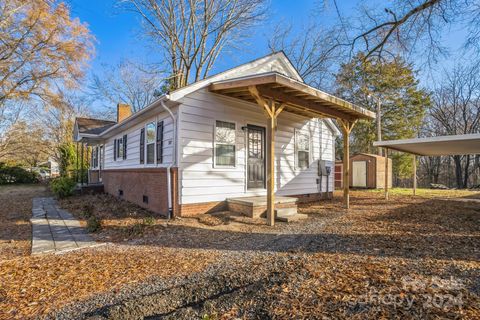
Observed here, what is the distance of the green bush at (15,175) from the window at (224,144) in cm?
2401

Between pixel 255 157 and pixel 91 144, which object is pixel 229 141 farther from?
pixel 91 144

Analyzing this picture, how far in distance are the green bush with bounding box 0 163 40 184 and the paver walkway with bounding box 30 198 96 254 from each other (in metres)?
19.1

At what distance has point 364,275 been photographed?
9.77ft

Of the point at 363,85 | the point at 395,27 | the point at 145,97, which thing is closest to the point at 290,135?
the point at 395,27

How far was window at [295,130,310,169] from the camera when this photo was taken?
977cm

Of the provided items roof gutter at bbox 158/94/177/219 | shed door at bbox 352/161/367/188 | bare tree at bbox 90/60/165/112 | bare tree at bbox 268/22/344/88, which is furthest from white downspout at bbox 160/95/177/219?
bare tree at bbox 90/60/165/112

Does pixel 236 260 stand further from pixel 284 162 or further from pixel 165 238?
pixel 284 162

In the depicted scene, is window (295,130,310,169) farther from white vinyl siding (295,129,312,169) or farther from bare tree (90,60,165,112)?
bare tree (90,60,165,112)

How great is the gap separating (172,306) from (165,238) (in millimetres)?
2772

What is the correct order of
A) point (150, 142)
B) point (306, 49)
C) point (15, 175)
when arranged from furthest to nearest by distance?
point (15, 175) → point (306, 49) → point (150, 142)

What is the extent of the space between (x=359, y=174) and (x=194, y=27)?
1484 centimetres

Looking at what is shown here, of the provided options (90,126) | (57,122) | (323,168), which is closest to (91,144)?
(90,126)

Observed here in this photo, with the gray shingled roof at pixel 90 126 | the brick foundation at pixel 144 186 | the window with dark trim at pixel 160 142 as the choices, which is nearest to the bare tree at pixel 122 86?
the gray shingled roof at pixel 90 126

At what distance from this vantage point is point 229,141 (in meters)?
7.71
